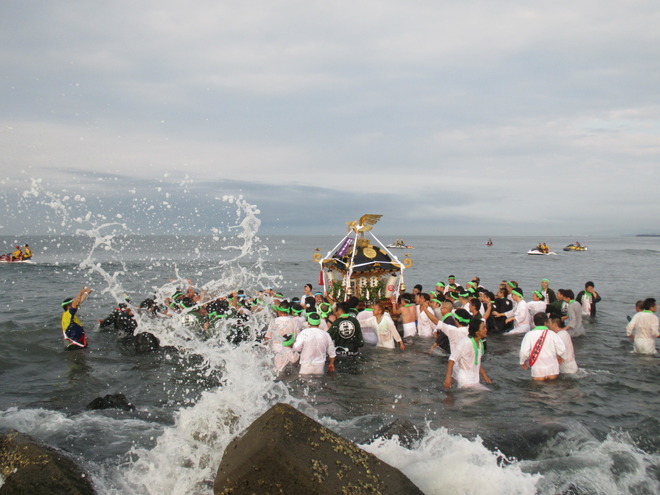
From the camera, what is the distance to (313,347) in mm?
9422

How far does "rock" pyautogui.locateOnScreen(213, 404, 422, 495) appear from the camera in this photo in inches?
160

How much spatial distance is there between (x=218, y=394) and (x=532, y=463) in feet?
15.4

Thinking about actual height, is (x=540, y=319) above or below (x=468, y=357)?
above

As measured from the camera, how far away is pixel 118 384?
33.1 feet

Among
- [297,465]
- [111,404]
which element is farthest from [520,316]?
[297,465]

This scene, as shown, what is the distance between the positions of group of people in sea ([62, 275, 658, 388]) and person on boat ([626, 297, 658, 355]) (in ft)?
0.07

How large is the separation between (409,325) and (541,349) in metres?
4.88

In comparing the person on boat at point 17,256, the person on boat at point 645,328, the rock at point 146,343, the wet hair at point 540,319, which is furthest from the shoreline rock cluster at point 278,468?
the person on boat at point 17,256

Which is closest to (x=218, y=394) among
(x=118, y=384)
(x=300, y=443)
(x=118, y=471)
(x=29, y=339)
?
(x=118, y=471)

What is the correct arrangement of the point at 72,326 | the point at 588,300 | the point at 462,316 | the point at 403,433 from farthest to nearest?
the point at 588,300 < the point at 72,326 < the point at 462,316 < the point at 403,433

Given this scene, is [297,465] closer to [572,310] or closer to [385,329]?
[385,329]

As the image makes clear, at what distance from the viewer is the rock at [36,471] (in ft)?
14.6

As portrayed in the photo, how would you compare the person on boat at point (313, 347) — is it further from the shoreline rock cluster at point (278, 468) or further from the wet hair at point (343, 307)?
the shoreline rock cluster at point (278, 468)

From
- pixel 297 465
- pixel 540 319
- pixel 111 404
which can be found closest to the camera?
pixel 297 465
